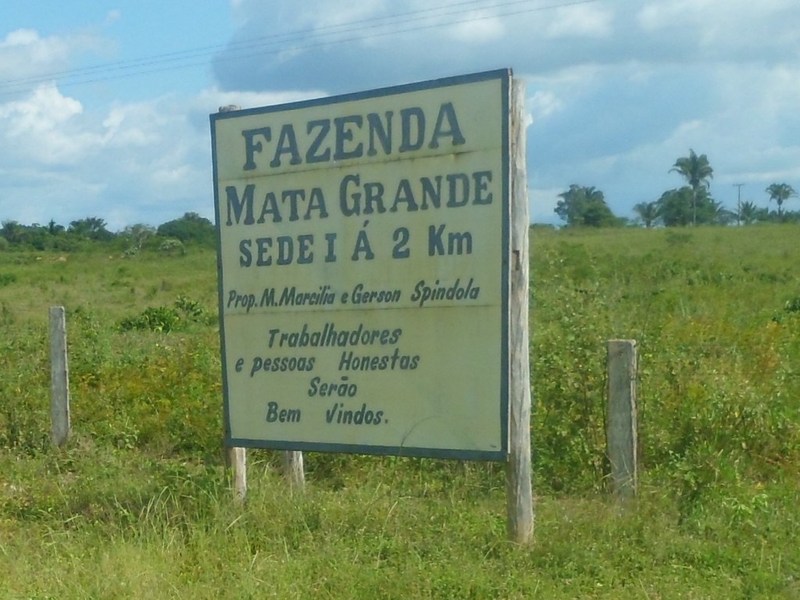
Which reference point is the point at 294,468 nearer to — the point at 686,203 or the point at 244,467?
A: the point at 244,467

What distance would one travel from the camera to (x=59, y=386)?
8344 mm

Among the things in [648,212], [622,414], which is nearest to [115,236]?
[648,212]

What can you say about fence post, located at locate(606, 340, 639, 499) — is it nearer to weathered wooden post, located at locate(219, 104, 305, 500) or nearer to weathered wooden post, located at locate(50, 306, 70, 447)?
weathered wooden post, located at locate(219, 104, 305, 500)

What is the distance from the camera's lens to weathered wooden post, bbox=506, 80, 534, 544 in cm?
533

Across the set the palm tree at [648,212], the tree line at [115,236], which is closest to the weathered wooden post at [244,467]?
the tree line at [115,236]

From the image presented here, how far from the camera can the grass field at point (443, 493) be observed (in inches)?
194

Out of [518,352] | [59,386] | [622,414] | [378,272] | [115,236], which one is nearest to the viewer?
[518,352]

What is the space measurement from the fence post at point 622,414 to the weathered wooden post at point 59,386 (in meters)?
4.47

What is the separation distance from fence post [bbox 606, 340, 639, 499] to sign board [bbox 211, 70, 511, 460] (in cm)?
83

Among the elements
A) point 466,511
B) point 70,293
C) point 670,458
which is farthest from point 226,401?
point 70,293

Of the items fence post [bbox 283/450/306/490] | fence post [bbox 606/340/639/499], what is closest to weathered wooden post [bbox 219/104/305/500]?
fence post [bbox 283/450/306/490]

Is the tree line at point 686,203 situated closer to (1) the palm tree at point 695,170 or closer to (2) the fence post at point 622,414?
(1) the palm tree at point 695,170

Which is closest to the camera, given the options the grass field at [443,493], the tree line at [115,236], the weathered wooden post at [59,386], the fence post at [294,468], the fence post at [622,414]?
the grass field at [443,493]

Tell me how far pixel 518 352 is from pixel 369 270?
0.96 m
